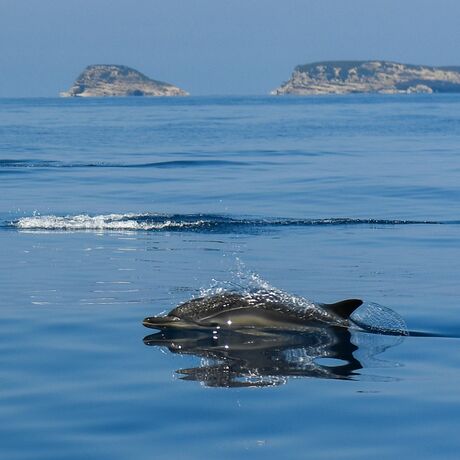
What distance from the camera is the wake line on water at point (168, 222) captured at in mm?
24141

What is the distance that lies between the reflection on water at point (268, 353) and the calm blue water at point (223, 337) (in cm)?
3

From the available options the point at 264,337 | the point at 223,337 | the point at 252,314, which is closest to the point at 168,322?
the point at 223,337

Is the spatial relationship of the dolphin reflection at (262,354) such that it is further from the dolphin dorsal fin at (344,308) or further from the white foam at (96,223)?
the white foam at (96,223)

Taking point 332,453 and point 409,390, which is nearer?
point 332,453

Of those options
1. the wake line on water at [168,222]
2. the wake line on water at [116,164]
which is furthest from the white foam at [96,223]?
the wake line on water at [116,164]

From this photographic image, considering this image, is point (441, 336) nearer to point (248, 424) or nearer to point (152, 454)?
point (248, 424)

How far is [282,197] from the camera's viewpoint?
3109cm

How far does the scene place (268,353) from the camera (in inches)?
477

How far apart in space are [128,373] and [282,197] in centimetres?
1996

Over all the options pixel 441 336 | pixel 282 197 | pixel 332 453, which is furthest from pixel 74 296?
pixel 282 197

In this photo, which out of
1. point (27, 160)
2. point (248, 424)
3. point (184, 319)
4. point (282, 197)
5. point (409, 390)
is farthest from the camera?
point (27, 160)

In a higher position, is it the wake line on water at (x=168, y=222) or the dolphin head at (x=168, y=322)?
the wake line on water at (x=168, y=222)

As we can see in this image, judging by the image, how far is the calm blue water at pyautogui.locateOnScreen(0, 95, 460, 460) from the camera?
9.46 meters

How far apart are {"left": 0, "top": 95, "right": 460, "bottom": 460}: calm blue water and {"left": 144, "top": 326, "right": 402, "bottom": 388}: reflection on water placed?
32mm
